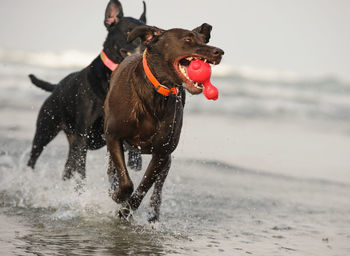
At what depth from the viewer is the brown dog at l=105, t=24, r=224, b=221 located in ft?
13.3

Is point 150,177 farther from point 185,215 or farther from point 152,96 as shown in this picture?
point 185,215

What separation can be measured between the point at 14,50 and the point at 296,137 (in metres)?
24.0

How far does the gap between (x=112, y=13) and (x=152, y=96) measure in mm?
2185

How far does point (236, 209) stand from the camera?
19.1 feet

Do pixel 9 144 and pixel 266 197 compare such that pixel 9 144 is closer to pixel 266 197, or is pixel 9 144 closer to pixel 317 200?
pixel 266 197

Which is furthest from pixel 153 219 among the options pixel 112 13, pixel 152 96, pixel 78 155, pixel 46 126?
pixel 112 13

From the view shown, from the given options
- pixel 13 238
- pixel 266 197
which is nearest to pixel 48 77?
pixel 266 197

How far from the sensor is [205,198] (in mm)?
6180

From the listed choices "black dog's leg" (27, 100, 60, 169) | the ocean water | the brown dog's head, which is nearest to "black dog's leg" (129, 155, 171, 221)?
the ocean water

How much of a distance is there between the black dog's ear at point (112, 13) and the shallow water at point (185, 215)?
169cm

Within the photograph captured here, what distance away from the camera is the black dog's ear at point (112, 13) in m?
6.18

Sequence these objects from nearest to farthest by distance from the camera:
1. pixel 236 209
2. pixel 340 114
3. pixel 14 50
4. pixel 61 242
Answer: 1. pixel 61 242
2. pixel 236 209
3. pixel 340 114
4. pixel 14 50

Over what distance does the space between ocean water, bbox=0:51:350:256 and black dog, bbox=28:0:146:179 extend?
0.41 meters

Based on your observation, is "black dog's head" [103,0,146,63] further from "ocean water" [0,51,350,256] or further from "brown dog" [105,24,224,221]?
"ocean water" [0,51,350,256]
